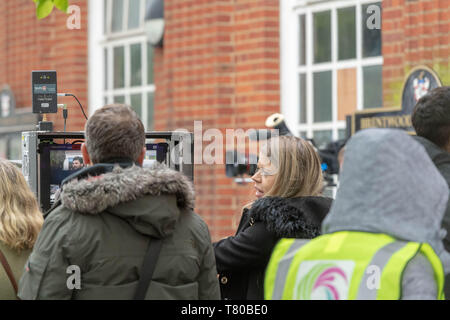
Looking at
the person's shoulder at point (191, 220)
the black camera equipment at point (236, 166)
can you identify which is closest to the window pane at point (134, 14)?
the black camera equipment at point (236, 166)

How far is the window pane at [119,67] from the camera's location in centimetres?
1047

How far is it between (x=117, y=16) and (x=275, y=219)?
716 centimetres

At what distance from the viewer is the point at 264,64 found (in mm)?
8461

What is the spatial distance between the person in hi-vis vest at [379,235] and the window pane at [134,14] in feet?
26.8

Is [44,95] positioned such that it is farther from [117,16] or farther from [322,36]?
[117,16]

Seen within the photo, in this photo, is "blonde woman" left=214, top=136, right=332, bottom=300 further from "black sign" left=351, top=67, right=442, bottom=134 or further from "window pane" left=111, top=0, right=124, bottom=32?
"window pane" left=111, top=0, right=124, bottom=32

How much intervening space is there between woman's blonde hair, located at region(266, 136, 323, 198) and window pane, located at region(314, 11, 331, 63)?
451cm

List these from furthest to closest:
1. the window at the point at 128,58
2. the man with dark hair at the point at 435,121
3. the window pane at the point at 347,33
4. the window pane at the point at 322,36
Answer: the window at the point at 128,58 < the window pane at the point at 322,36 < the window pane at the point at 347,33 < the man with dark hair at the point at 435,121

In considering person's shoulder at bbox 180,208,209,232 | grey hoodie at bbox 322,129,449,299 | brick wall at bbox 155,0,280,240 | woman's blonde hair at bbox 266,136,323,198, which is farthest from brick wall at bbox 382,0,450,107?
grey hoodie at bbox 322,129,449,299

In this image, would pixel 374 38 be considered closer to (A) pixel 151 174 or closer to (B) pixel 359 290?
(A) pixel 151 174

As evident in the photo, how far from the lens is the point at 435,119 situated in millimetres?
3594

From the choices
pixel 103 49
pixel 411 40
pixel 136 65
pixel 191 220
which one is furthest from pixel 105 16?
pixel 191 220

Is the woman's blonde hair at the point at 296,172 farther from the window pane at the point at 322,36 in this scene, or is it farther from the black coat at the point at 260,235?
the window pane at the point at 322,36

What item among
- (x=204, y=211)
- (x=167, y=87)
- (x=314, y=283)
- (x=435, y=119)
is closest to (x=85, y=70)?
(x=167, y=87)
